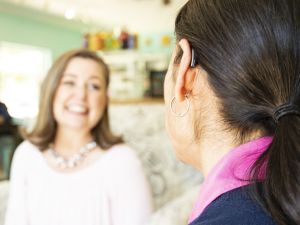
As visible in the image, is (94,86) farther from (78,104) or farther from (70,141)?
(70,141)

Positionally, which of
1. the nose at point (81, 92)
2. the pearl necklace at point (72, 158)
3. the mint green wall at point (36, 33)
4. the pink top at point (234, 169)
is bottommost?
the pearl necklace at point (72, 158)

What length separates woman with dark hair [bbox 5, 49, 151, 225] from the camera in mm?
1256

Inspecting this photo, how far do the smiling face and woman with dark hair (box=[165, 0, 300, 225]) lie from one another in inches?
30.0

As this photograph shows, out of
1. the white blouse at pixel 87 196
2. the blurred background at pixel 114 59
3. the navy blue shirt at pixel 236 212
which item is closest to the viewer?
the navy blue shirt at pixel 236 212

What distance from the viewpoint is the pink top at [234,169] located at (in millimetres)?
537

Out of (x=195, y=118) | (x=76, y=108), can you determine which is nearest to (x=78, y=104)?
(x=76, y=108)

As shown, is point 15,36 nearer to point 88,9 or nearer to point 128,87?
point 88,9

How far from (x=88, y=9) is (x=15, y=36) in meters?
1.36

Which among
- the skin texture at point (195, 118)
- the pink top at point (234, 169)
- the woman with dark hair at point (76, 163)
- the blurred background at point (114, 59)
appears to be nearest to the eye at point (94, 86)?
the woman with dark hair at point (76, 163)

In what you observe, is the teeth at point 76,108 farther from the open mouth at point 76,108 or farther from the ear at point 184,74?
the ear at point 184,74

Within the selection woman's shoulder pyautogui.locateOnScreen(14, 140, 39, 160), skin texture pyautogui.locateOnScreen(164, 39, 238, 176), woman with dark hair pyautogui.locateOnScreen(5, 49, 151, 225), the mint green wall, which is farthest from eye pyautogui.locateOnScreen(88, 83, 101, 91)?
the mint green wall

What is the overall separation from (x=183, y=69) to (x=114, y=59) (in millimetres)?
4086

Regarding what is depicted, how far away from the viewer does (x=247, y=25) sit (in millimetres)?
536

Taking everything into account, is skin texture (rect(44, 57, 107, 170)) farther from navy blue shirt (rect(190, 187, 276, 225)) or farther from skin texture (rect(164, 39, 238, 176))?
navy blue shirt (rect(190, 187, 276, 225))
